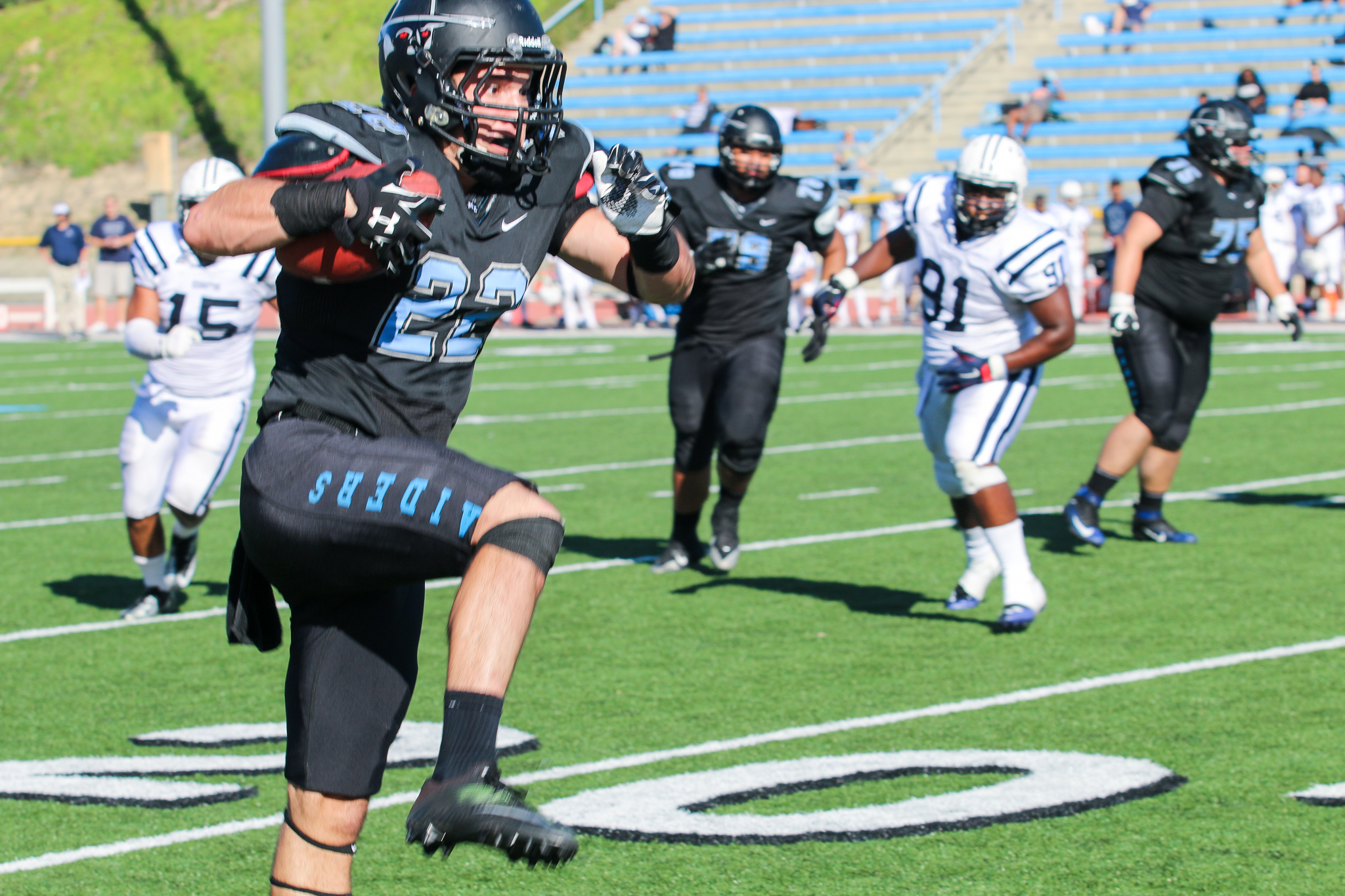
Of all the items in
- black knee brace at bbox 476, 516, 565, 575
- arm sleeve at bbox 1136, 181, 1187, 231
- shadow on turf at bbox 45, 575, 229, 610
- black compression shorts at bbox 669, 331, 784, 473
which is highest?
black knee brace at bbox 476, 516, 565, 575

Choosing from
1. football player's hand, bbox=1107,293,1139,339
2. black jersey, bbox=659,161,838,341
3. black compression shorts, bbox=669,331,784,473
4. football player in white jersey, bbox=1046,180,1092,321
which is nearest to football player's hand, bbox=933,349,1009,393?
black compression shorts, bbox=669,331,784,473

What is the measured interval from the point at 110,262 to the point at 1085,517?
52.8ft

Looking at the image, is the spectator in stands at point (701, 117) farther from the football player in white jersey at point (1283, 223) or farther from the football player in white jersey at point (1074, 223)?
the football player in white jersey at point (1283, 223)

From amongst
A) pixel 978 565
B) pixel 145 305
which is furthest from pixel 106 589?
pixel 978 565

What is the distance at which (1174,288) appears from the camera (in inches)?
307

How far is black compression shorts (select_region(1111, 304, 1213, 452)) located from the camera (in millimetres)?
7852

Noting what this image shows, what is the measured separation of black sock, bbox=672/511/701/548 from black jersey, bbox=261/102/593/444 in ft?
14.6

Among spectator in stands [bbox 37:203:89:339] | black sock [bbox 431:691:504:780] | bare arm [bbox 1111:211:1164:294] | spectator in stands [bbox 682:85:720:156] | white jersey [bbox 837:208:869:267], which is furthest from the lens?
spectator in stands [bbox 682:85:720:156]

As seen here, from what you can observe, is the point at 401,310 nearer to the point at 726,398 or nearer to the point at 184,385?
the point at 184,385

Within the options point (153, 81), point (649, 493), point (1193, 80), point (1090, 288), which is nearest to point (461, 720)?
point (649, 493)

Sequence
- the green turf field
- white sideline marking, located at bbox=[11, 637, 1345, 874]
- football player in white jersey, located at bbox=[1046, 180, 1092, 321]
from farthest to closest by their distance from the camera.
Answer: football player in white jersey, located at bbox=[1046, 180, 1092, 321]
white sideline marking, located at bbox=[11, 637, 1345, 874]
the green turf field

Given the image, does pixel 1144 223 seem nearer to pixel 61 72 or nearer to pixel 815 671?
pixel 815 671

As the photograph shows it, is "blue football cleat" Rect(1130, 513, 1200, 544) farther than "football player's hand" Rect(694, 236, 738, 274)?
Yes

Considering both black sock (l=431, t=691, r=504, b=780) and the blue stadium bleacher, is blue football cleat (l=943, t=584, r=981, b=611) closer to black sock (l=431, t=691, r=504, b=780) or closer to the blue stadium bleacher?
black sock (l=431, t=691, r=504, b=780)
